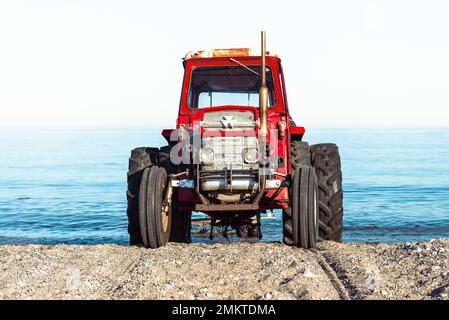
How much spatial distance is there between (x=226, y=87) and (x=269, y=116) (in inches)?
40.1

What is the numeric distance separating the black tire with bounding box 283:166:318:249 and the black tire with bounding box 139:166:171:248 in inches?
65.5

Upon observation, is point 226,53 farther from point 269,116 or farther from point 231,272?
point 231,272

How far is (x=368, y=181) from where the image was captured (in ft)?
89.6

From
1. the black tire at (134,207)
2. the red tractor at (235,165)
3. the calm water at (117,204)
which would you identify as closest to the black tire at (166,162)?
the red tractor at (235,165)

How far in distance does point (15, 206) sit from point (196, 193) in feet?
42.6

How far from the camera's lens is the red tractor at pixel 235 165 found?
863 centimetres

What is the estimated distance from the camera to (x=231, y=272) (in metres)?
7.06

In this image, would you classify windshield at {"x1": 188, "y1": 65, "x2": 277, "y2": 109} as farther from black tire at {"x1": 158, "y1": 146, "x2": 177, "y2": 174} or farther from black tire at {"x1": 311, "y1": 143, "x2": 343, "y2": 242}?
black tire at {"x1": 311, "y1": 143, "x2": 343, "y2": 242}

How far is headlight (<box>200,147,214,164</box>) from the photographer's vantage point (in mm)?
8812

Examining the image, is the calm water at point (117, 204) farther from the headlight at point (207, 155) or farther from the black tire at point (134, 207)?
the headlight at point (207, 155)

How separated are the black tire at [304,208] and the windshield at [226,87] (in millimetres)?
1678

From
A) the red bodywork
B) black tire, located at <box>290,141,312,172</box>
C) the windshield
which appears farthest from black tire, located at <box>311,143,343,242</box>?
the windshield

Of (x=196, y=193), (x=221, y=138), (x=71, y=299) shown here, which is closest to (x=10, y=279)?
(x=71, y=299)

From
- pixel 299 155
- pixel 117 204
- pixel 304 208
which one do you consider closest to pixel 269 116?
pixel 299 155
